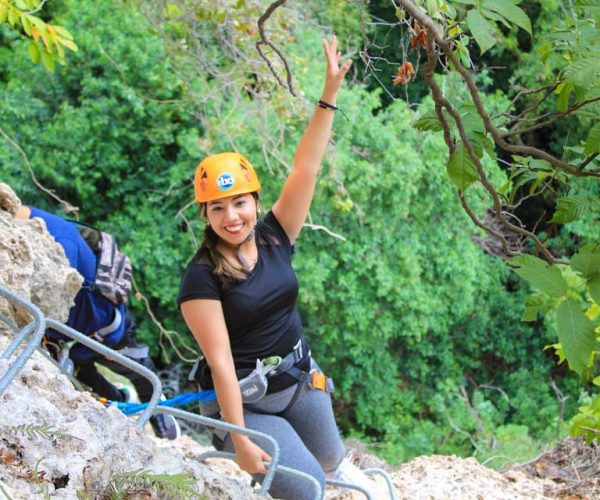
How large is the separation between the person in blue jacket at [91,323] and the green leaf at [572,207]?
1.84 m

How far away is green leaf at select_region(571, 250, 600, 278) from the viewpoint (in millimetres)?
1801

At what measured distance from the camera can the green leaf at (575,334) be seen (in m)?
1.70

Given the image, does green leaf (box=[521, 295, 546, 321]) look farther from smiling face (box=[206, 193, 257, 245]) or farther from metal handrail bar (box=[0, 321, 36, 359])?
metal handrail bar (box=[0, 321, 36, 359])

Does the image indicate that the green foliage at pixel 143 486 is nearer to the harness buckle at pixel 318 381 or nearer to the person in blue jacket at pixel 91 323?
the harness buckle at pixel 318 381

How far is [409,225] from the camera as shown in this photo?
1055 centimetres

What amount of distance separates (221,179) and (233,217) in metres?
0.13

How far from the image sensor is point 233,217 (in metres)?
2.59

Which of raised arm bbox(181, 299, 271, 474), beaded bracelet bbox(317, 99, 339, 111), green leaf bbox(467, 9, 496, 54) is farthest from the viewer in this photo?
beaded bracelet bbox(317, 99, 339, 111)

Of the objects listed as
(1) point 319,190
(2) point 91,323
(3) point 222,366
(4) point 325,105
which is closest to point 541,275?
(3) point 222,366

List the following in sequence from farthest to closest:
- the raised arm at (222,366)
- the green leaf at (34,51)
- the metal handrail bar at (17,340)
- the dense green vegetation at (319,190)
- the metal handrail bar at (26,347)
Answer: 1. the dense green vegetation at (319,190)
2. the green leaf at (34,51)
3. the raised arm at (222,366)
4. the metal handrail bar at (17,340)
5. the metal handrail bar at (26,347)

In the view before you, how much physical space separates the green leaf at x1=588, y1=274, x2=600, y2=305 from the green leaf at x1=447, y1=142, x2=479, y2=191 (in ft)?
1.20

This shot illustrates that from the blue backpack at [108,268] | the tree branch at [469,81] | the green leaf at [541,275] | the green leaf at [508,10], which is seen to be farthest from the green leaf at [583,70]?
the blue backpack at [108,268]

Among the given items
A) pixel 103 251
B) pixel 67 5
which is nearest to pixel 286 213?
pixel 103 251

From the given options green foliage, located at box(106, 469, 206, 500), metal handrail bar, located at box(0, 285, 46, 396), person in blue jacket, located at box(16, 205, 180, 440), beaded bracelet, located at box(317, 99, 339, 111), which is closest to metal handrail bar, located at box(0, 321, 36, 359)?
metal handrail bar, located at box(0, 285, 46, 396)
